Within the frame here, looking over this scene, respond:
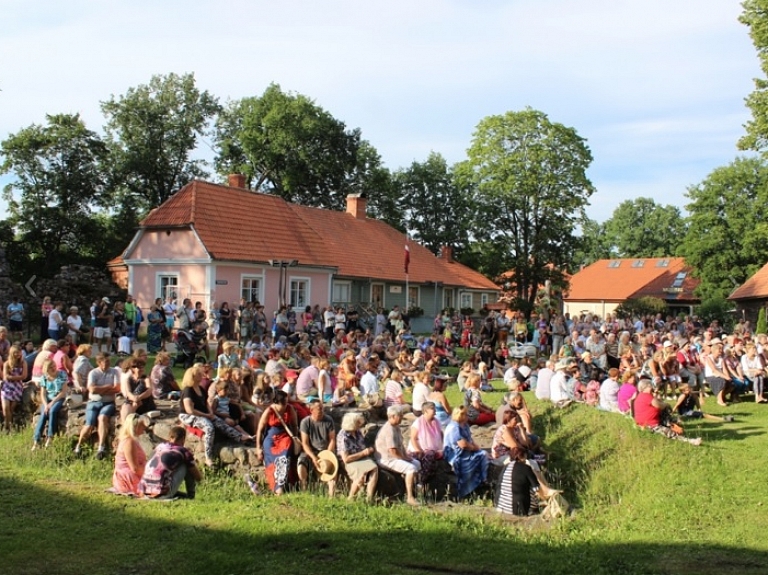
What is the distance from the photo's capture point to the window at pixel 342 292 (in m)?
32.3

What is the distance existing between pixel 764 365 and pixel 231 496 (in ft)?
40.2

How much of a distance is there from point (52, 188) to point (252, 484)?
30.5 meters

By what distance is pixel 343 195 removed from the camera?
147ft

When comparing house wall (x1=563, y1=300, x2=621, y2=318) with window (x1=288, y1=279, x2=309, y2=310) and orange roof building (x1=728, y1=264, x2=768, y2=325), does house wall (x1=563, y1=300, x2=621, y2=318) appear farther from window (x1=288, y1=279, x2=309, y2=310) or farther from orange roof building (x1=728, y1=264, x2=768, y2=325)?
window (x1=288, y1=279, x2=309, y2=310)

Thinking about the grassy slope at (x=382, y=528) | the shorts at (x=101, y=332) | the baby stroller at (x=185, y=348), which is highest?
the shorts at (x=101, y=332)

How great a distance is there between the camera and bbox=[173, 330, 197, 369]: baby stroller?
59.1ft

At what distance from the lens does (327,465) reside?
1049cm

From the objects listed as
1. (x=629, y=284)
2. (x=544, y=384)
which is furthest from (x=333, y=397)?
(x=629, y=284)

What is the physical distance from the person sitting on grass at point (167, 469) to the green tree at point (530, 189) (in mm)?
32528

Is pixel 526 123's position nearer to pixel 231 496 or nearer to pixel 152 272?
pixel 152 272

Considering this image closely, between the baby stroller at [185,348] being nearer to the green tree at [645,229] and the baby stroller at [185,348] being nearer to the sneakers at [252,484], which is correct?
the sneakers at [252,484]

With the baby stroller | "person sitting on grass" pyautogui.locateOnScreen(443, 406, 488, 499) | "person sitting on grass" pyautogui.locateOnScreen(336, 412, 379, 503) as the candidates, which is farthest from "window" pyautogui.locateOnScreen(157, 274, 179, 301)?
"person sitting on grass" pyautogui.locateOnScreen(336, 412, 379, 503)

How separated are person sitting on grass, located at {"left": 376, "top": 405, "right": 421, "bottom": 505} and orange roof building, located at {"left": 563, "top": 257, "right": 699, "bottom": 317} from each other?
1711 inches

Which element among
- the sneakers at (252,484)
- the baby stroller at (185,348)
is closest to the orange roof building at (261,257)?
the baby stroller at (185,348)
